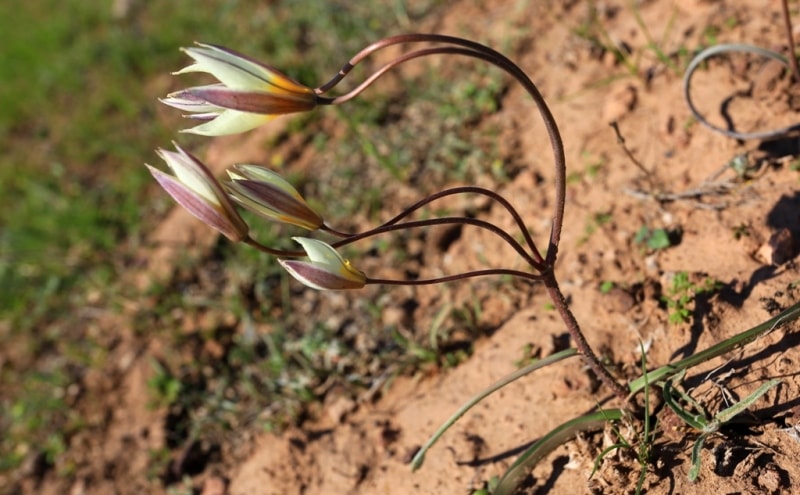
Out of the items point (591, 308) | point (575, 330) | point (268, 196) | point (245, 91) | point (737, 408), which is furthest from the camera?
point (591, 308)

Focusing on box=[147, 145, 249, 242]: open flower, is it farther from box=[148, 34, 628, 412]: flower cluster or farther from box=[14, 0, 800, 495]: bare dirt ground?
box=[14, 0, 800, 495]: bare dirt ground

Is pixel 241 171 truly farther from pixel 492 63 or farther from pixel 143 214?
pixel 143 214

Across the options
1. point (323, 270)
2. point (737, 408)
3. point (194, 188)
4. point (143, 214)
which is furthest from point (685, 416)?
point (143, 214)

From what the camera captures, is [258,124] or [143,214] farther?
[143,214]

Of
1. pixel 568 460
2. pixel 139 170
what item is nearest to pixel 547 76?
pixel 568 460

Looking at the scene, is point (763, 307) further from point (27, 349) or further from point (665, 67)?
point (27, 349)

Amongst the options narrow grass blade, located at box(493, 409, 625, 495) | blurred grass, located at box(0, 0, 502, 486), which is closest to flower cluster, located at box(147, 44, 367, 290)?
narrow grass blade, located at box(493, 409, 625, 495)

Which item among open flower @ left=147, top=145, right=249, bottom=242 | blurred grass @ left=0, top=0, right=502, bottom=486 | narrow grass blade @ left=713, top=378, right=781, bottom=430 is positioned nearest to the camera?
open flower @ left=147, top=145, right=249, bottom=242
